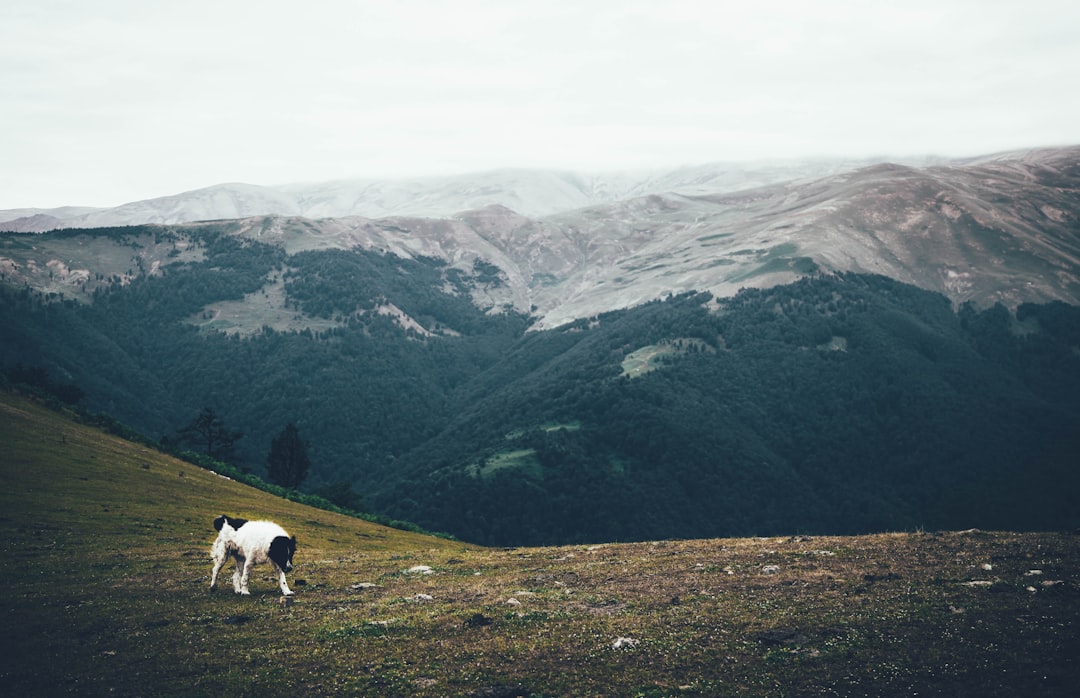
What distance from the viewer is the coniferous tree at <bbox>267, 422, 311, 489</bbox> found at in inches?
5842

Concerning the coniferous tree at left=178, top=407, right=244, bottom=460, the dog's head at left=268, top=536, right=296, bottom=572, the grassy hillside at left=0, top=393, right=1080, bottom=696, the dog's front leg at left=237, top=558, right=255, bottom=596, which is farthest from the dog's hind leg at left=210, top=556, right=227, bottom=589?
the coniferous tree at left=178, top=407, right=244, bottom=460

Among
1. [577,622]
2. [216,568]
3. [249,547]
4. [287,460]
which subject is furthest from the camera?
[287,460]

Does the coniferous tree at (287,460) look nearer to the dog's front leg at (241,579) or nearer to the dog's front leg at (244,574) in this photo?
the dog's front leg at (241,579)

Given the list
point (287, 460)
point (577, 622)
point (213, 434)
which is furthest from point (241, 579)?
point (213, 434)

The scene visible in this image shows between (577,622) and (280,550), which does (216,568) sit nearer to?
(280,550)

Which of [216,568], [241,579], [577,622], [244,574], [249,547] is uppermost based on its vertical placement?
[249,547]

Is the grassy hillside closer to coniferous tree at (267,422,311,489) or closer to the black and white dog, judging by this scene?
the black and white dog

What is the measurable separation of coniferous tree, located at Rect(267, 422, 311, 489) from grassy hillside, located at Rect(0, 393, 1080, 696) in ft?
381

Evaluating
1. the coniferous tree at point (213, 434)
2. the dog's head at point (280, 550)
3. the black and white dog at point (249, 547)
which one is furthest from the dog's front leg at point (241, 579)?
the coniferous tree at point (213, 434)

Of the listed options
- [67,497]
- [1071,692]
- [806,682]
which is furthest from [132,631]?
[67,497]

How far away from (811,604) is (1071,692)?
302 inches

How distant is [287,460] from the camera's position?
149250 mm

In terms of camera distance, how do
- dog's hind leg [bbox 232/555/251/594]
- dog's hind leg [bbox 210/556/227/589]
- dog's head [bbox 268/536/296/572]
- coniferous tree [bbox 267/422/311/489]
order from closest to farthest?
dog's head [bbox 268/536/296/572], dog's hind leg [bbox 232/555/251/594], dog's hind leg [bbox 210/556/227/589], coniferous tree [bbox 267/422/311/489]

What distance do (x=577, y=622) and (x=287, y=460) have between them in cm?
14071
